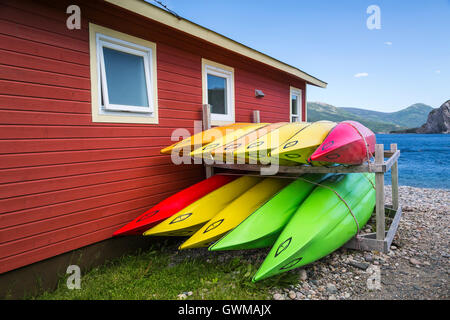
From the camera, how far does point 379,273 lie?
3.03 m

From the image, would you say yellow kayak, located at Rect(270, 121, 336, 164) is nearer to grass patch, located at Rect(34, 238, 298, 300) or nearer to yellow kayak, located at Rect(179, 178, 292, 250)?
yellow kayak, located at Rect(179, 178, 292, 250)

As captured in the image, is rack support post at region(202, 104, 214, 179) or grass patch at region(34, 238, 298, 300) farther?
rack support post at region(202, 104, 214, 179)

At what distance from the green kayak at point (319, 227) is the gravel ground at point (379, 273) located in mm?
282

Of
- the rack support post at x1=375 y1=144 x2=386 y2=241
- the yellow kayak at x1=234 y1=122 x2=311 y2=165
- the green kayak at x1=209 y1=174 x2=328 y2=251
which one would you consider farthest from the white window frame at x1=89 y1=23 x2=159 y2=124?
the rack support post at x1=375 y1=144 x2=386 y2=241

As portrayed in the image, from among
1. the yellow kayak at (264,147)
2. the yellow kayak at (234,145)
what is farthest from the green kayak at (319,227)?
the yellow kayak at (234,145)

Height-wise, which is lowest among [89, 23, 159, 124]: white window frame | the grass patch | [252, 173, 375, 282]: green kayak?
the grass patch

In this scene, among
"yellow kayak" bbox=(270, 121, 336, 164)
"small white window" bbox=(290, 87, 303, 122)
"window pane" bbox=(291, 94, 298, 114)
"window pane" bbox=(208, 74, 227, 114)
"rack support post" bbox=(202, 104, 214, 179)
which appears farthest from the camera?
"window pane" bbox=(291, 94, 298, 114)

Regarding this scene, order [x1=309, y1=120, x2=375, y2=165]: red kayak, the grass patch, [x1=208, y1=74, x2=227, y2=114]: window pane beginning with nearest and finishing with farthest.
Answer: the grass patch, [x1=309, y1=120, x2=375, y2=165]: red kayak, [x1=208, y1=74, x2=227, y2=114]: window pane

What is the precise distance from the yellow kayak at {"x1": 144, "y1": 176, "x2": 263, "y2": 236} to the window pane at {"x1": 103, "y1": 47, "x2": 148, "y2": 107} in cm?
175

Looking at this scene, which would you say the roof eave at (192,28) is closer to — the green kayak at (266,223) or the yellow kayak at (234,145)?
the yellow kayak at (234,145)

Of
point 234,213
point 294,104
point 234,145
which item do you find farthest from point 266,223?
point 294,104

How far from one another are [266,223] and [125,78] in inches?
112

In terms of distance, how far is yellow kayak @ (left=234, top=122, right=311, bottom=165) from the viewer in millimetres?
3289

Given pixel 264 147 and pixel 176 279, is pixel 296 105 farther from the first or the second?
pixel 176 279
